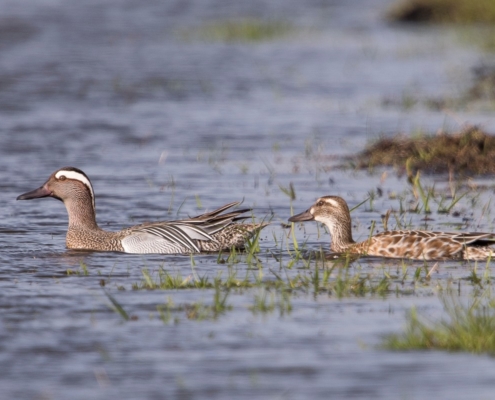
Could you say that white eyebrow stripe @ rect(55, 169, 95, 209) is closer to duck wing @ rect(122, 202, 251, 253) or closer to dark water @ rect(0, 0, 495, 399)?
dark water @ rect(0, 0, 495, 399)

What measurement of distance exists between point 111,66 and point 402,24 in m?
12.7

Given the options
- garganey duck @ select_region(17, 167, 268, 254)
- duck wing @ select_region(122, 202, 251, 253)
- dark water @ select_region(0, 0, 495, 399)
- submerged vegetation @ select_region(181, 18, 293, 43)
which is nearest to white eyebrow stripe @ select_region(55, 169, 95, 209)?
garganey duck @ select_region(17, 167, 268, 254)

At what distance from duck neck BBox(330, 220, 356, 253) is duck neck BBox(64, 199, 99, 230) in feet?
7.01

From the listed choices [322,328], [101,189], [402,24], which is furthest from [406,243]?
[402,24]

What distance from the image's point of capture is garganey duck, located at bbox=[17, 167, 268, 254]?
10.6m

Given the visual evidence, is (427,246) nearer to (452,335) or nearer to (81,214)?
(452,335)

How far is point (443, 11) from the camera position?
121ft

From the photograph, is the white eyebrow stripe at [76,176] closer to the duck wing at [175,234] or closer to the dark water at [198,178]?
the dark water at [198,178]

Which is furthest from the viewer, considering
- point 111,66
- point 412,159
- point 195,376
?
point 111,66

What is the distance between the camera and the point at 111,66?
27.0 meters

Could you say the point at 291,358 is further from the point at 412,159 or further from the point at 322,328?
the point at 412,159

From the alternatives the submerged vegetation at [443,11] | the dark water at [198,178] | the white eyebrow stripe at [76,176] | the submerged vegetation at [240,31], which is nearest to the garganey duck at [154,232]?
the white eyebrow stripe at [76,176]

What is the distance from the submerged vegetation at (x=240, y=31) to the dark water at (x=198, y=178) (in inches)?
24.3

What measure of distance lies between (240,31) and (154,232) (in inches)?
869
